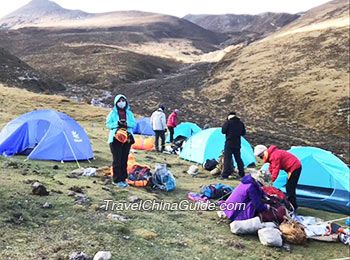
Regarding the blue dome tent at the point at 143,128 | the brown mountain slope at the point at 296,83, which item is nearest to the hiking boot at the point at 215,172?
the blue dome tent at the point at 143,128

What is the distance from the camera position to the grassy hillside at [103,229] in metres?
4.96

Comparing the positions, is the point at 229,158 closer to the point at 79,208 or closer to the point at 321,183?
the point at 321,183

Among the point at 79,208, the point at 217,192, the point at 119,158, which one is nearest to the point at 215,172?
the point at 217,192

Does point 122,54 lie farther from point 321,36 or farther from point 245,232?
point 245,232

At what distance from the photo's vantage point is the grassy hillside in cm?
496

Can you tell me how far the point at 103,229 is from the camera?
5.62 m

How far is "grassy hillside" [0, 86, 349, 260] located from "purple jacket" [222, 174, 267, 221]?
1.03ft

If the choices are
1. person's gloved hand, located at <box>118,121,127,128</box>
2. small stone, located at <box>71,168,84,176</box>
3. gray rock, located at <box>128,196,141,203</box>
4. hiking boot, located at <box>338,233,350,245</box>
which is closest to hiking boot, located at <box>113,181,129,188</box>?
gray rock, located at <box>128,196,141,203</box>

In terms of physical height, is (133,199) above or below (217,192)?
above

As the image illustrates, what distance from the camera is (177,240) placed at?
19.0 feet

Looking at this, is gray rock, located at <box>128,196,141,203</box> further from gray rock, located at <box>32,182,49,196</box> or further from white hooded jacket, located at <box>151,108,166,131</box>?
white hooded jacket, located at <box>151,108,166,131</box>

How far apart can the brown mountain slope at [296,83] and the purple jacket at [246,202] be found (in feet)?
46.7

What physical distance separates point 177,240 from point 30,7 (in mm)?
213000

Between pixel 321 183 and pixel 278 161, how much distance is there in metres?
2.27
